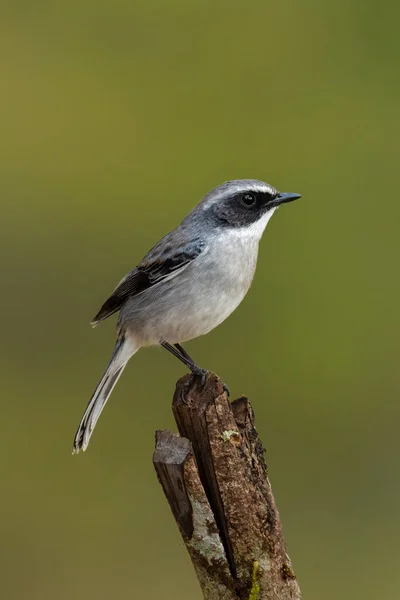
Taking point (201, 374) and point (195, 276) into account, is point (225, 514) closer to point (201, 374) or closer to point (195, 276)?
point (201, 374)

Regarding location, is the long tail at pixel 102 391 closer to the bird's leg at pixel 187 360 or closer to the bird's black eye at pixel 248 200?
the bird's leg at pixel 187 360

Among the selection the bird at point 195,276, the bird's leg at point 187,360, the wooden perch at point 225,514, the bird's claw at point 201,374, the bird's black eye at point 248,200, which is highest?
the bird's black eye at point 248,200

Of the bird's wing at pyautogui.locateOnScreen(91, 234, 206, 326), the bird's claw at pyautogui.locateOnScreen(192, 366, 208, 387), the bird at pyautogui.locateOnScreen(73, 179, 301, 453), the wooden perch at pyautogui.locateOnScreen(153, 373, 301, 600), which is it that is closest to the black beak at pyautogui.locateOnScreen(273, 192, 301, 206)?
the bird at pyautogui.locateOnScreen(73, 179, 301, 453)

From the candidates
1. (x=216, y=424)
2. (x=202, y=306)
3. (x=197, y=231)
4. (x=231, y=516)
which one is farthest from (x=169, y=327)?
(x=231, y=516)

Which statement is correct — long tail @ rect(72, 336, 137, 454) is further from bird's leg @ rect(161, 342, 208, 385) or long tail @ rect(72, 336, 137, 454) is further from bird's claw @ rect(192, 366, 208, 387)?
bird's claw @ rect(192, 366, 208, 387)

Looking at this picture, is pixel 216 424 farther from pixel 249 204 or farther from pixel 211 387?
pixel 249 204

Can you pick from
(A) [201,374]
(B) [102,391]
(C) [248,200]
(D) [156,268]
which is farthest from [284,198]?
(B) [102,391]

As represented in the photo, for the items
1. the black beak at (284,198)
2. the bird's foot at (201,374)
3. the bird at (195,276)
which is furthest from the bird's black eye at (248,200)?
the bird's foot at (201,374)

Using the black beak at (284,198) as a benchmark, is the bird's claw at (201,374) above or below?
below
